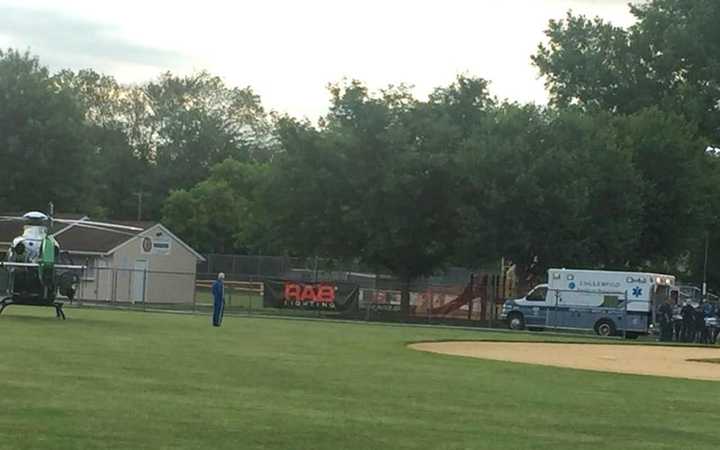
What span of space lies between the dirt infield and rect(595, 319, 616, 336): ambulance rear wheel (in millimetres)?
7219

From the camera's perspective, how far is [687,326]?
1825 inches

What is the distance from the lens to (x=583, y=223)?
56688mm

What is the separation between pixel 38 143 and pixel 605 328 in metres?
44.8

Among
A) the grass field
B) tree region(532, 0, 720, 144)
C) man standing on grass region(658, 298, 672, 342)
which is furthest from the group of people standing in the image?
tree region(532, 0, 720, 144)

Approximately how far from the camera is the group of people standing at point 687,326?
46312 mm

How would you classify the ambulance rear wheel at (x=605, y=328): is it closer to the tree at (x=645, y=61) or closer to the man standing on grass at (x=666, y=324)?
the man standing on grass at (x=666, y=324)

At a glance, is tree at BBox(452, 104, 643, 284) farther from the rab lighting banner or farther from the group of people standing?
the group of people standing

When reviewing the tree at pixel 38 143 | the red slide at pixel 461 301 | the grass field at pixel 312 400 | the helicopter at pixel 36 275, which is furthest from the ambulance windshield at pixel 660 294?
the tree at pixel 38 143

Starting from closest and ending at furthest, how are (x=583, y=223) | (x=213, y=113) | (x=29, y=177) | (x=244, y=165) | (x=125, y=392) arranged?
(x=125, y=392)
(x=583, y=223)
(x=29, y=177)
(x=244, y=165)
(x=213, y=113)

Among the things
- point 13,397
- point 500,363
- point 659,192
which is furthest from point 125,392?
point 659,192

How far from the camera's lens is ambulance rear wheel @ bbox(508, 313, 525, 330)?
50.9m

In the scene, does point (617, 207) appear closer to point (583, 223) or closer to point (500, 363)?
point (583, 223)

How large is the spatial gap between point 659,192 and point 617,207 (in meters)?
4.89

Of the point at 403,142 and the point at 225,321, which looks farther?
the point at 403,142
